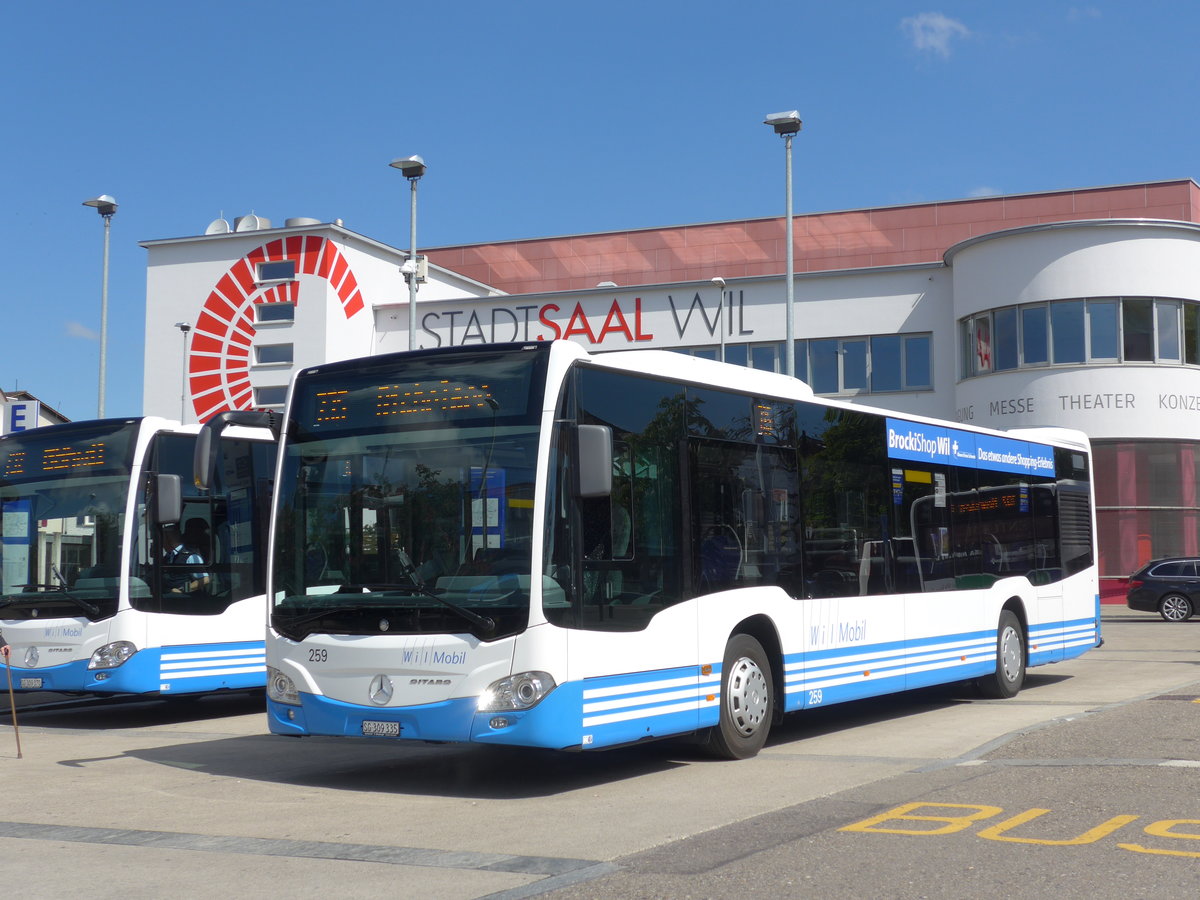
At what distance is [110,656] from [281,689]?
4.40 m

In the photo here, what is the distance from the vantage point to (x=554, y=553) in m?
8.90

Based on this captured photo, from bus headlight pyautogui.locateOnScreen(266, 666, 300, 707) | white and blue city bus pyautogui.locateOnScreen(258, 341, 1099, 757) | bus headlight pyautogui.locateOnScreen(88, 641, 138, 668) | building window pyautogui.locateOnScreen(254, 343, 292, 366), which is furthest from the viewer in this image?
building window pyautogui.locateOnScreen(254, 343, 292, 366)

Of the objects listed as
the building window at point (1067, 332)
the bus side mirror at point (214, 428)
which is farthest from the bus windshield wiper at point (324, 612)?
the building window at point (1067, 332)

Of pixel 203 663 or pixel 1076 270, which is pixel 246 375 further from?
pixel 203 663

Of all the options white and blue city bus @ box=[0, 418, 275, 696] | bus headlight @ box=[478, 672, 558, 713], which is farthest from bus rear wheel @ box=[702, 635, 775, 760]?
white and blue city bus @ box=[0, 418, 275, 696]

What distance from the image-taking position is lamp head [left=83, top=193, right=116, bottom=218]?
3166cm

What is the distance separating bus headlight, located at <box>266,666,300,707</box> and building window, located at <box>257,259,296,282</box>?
1506 inches

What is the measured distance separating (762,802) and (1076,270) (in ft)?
100

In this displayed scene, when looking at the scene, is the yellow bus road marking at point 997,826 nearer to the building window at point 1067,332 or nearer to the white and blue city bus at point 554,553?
the white and blue city bus at point 554,553

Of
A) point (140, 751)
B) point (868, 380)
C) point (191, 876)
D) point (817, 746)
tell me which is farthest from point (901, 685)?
point (868, 380)

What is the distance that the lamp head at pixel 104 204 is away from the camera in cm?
3166

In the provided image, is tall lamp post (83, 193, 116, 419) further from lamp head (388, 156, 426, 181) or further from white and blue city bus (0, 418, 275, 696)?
white and blue city bus (0, 418, 275, 696)

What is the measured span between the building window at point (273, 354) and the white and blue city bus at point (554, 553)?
3643cm

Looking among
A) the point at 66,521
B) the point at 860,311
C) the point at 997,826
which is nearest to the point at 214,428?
the point at 66,521
